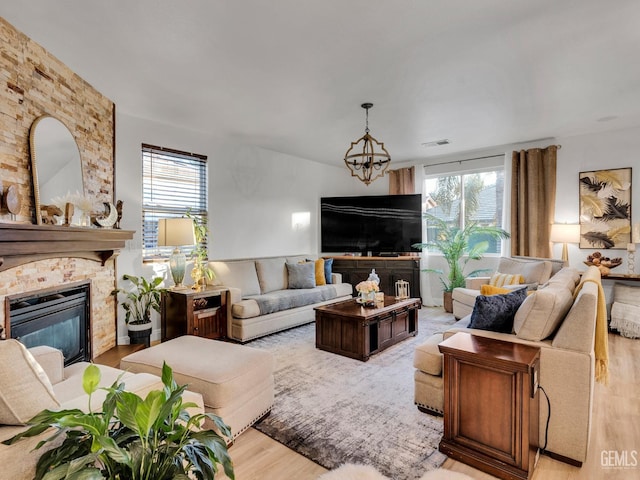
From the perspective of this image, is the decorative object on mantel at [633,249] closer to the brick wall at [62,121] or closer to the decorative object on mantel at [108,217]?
the decorative object on mantel at [108,217]

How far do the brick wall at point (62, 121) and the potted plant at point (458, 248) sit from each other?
4.64 metres

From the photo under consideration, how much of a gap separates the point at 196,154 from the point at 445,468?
170 inches

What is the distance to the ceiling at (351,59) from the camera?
2193 millimetres

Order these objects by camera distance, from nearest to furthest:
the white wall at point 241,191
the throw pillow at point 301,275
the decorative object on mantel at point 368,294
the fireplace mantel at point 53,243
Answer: the fireplace mantel at point 53,243, the decorative object on mantel at point 368,294, the white wall at point 241,191, the throw pillow at point 301,275

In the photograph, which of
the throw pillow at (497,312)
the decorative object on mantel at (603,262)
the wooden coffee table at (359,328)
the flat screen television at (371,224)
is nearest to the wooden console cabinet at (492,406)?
the throw pillow at (497,312)

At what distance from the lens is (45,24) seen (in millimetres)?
2334

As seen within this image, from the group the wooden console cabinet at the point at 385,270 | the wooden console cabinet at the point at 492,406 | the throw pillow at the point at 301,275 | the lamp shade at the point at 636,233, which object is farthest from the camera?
the wooden console cabinet at the point at 385,270

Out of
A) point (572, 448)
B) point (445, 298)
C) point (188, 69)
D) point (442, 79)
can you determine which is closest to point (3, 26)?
point (188, 69)

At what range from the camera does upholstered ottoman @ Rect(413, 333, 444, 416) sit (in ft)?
7.73

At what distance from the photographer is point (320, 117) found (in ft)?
13.5

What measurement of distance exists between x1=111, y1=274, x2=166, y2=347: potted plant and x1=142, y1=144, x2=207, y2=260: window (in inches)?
16.7

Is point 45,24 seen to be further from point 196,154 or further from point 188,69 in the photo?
point 196,154

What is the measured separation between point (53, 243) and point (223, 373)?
A: 1.74 meters

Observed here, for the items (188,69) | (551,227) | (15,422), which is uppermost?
(188,69)
